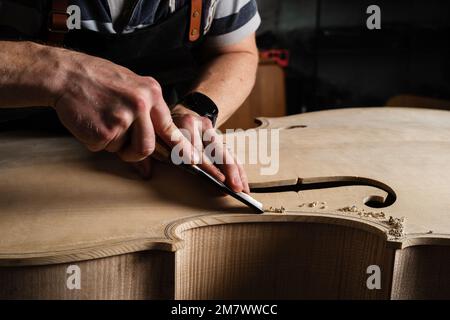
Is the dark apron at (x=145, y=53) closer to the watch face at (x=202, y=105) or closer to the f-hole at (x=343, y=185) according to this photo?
the watch face at (x=202, y=105)

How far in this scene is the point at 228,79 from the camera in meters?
1.53

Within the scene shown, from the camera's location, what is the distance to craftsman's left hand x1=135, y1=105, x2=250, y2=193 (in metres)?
1.01

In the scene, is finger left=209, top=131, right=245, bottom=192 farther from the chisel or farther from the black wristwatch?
the black wristwatch

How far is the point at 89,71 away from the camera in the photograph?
0.87 m

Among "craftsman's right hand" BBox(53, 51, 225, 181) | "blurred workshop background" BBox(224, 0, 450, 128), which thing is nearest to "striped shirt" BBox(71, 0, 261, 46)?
"craftsman's right hand" BBox(53, 51, 225, 181)

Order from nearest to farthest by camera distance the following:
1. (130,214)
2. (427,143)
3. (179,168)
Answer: (130,214)
(179,168)
(427,143)

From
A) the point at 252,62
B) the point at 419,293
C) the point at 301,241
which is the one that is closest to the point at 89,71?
the point at 301,241

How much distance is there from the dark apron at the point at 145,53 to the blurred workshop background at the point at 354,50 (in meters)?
1.76

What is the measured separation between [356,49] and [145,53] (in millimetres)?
2326

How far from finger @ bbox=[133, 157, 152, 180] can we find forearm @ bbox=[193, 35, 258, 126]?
15.5 inches

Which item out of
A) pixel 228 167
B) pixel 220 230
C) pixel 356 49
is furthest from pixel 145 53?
pixel 356 49

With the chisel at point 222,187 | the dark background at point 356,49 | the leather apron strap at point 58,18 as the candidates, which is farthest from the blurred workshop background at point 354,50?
the chisel at point 222,187

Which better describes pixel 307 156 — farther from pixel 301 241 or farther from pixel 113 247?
pixel 113 247

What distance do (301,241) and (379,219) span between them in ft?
0.48
